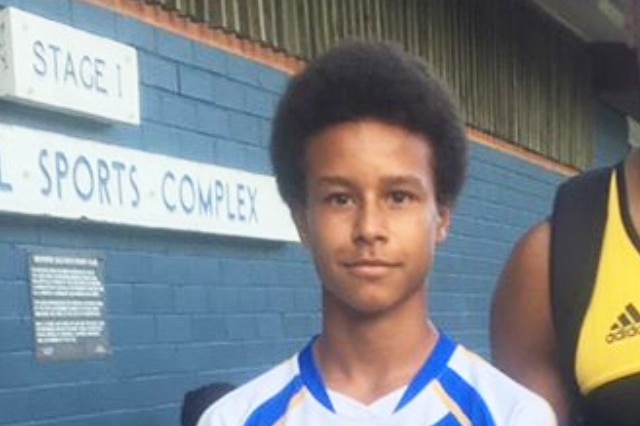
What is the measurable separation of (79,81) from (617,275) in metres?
3.00

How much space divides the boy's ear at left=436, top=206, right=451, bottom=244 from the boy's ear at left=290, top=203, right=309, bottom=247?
0.19 metres

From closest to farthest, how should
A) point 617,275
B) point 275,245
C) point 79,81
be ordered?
point 617,275
point 79,81
point 275,245

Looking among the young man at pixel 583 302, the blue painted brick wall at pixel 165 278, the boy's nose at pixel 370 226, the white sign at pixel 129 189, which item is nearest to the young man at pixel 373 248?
the boy's nose at pixel 370 226

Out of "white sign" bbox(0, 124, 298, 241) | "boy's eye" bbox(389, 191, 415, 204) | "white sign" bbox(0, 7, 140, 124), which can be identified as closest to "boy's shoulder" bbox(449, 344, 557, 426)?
"boy's eye" bbox(389, 191, 415, 204)

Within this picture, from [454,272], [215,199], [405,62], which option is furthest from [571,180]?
[454,272]

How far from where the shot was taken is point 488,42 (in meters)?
10.3

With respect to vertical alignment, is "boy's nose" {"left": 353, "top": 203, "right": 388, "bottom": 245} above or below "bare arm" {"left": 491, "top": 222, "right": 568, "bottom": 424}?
above

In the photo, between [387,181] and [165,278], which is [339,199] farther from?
[165,278]

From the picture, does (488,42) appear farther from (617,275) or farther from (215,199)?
(617,275)

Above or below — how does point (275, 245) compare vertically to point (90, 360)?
above

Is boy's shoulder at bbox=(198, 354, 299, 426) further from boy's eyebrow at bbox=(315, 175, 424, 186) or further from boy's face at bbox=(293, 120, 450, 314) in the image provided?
boy's eyebrow at bbox=(315, 175, 424, 186)

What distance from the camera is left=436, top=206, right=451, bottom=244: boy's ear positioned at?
88.3 inches

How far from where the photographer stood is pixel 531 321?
2.66 meters

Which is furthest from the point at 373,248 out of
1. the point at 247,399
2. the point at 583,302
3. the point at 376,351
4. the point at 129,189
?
the point at 129,189
